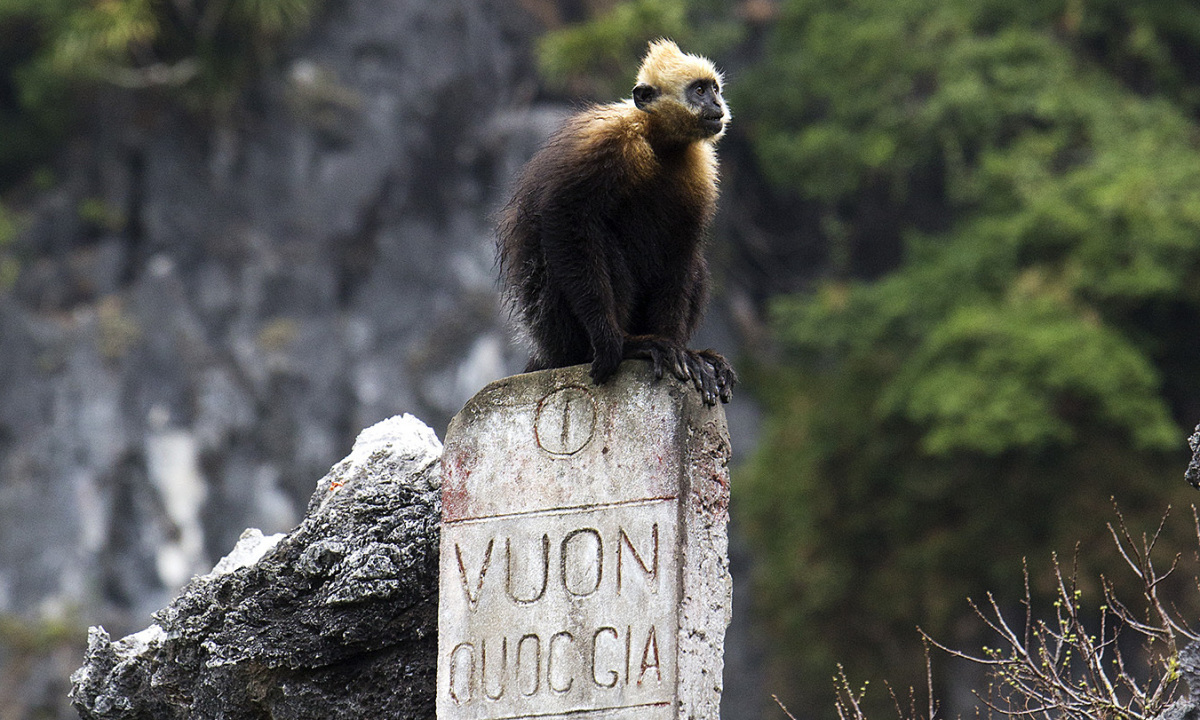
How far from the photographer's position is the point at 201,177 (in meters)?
24.3

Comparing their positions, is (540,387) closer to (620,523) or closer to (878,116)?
(620,523)

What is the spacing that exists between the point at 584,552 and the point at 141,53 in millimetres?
19436

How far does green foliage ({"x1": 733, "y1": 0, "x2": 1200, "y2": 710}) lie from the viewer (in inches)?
757

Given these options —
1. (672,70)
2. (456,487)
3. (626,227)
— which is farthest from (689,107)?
(456,487)

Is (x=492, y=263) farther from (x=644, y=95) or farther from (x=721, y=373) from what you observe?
(x=721, y=373)

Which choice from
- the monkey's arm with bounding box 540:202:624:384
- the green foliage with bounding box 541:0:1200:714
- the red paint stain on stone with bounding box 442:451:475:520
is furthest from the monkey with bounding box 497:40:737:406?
the green foliage with bounding box 541:0:1200:714

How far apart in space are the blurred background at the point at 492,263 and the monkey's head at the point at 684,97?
13.3 m

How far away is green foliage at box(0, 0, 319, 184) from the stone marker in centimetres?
1779

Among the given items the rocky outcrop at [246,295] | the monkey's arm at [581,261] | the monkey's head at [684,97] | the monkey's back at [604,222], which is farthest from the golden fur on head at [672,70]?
the rocky outcrop at [246,295]

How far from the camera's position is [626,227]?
662 cm

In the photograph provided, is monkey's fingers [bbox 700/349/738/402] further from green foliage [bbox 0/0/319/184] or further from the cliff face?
green foliage [bbox 0/0/319/184]

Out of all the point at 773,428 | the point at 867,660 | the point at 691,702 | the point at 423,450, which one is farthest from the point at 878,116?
the point at 691,702

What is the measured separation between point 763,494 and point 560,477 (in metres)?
15.6

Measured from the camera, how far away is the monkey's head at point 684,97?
6.67 meters
